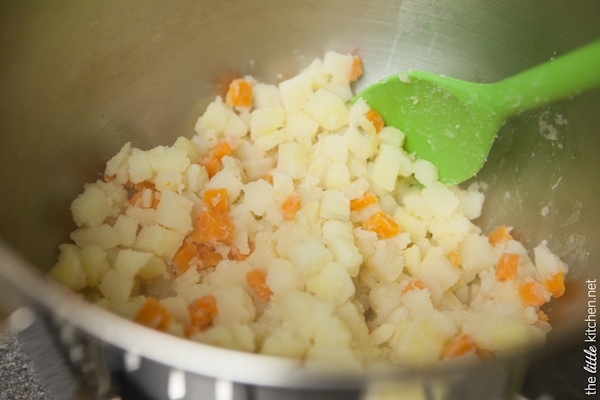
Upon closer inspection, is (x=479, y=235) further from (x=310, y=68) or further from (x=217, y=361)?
(x=217, y=361)

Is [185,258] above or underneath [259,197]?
underneath

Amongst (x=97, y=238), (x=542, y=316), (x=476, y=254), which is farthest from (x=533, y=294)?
(x=97, y=238)

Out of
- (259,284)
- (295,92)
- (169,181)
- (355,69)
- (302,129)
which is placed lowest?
(259,284)

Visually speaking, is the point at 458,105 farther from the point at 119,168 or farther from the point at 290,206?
the point at 119,168

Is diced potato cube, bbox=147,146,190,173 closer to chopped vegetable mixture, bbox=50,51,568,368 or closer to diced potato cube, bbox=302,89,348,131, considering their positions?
chopped vegetable mixture, bbox=50,51,568,368

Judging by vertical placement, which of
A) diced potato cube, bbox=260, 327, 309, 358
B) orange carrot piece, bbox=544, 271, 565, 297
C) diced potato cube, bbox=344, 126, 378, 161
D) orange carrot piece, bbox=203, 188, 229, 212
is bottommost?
diced potato cube, bbox=260, 327, 309, 358

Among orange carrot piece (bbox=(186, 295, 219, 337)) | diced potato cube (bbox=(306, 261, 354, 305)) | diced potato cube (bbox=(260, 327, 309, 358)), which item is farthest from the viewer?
diced potato cube (bbox=(306, 261, 354, 305))

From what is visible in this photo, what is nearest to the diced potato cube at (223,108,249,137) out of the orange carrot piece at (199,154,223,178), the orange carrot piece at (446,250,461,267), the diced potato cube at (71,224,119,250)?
the orange carrot piece at (199,154,223,178)

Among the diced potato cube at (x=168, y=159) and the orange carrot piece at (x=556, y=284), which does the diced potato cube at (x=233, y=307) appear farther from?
the orange carrot piece at (x=556, y=284)
